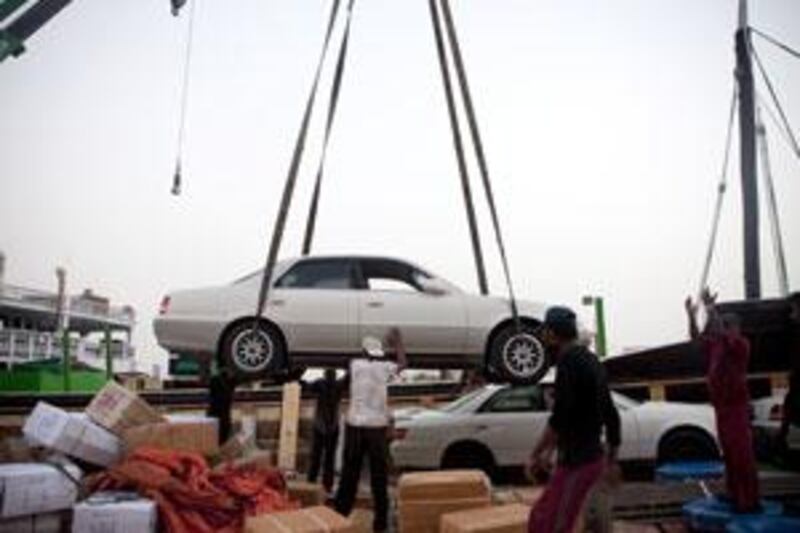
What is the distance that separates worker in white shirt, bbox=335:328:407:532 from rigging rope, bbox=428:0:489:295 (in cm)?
160

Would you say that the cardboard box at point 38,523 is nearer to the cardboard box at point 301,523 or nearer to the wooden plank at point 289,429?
the cardboard box at point 301,523

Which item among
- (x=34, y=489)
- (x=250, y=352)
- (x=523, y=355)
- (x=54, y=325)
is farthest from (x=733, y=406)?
(x=54, y=325)

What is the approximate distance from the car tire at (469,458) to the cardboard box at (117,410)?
13.7ft

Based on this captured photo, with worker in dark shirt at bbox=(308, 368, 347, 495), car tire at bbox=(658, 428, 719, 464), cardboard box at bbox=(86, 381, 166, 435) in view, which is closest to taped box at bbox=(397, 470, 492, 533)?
cardboard box at bbox=(86, 381, 166, 435)

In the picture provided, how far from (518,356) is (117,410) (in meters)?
4.22

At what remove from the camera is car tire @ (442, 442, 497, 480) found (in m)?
11.8

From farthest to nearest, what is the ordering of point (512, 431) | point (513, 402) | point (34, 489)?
point (513, 402), point (512, 431), point (34, 489)

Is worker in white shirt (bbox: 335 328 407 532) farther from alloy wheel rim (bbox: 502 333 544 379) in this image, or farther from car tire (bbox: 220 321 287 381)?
alloy wheel rim (bbox: 502 333 544 379)

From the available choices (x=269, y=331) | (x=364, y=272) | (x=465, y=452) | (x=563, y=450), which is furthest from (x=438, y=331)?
(x=563, y=450)

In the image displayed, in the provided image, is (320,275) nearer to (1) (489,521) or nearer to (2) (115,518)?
(2) (115,518)

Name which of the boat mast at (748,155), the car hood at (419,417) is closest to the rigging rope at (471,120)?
the car hood at (419,417)

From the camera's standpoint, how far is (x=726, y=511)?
717cm

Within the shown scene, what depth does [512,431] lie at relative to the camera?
38.6 feet

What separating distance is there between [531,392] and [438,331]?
2980 mm
